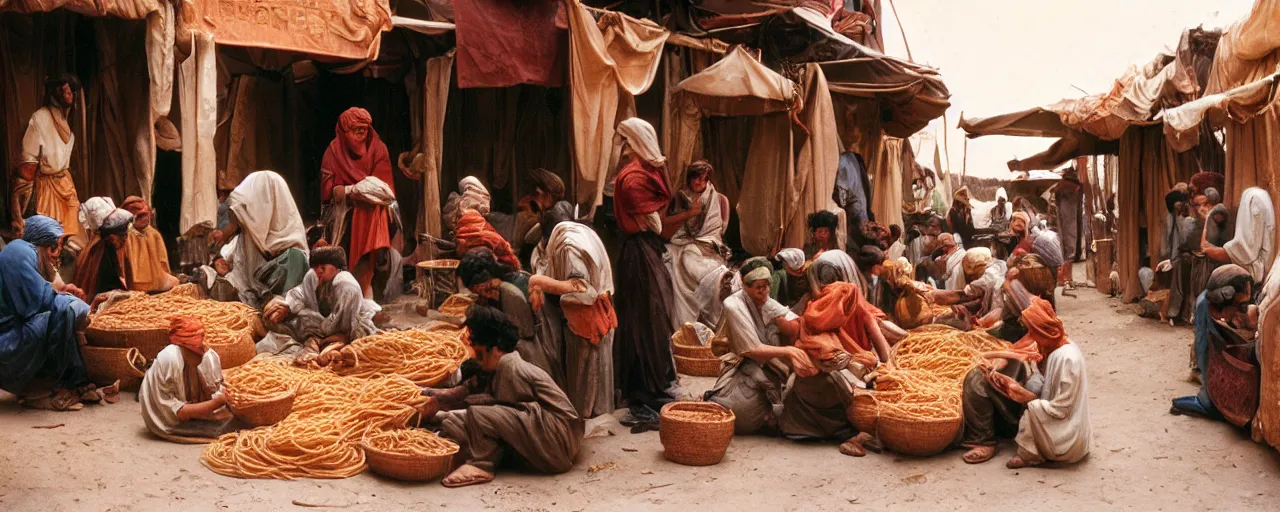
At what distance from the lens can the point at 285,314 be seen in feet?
25.9

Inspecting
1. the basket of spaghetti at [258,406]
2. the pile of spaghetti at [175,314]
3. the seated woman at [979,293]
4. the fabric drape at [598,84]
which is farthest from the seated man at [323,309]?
the seated woman at [979,293]

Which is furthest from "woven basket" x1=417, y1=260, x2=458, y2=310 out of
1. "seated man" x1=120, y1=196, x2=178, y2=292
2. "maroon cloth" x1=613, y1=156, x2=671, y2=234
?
"maroon cloth" x1=613, y1=156, x2=671, y2=234

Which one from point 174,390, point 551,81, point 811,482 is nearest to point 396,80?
point 551,81

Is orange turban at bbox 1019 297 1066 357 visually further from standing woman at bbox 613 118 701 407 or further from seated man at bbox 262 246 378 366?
seated man at bbox 262 246 378 366

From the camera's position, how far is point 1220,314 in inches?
297

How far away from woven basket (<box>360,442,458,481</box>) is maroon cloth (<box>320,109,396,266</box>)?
2.82 m

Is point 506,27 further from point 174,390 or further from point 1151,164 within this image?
point 1151,164

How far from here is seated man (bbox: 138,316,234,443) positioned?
645cm

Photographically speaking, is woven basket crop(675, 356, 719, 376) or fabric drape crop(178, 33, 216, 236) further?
woven basket crop(675, 356, 719, 376)

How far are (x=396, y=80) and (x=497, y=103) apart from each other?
3.52 ft

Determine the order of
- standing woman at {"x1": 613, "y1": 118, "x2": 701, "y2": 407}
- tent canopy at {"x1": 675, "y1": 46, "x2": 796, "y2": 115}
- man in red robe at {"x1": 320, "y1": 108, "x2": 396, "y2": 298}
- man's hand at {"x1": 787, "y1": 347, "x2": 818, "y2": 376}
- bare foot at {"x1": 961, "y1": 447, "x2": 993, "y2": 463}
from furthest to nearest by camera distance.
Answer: tent canopy at {"x1": 675, "y1": 46, "x2": 796, "y2": 115} < man in red robe at {"x1": 320, "y1": 108, "x2": 396, "y2": 298} < standing woman at {"x1": 613, "y1": 118, "x2": 701, "y2": 407} < man's hand at {"x1": 787, "y1": 347, "x2": 818, "y2": 376} < bare foot at {"x1": 961, "y1": 447, "x2": 993, "y2": 463}

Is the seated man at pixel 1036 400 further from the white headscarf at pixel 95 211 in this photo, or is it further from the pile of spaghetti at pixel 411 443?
the white headscarf at pixel 95 211

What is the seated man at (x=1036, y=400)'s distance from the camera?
21.6 feet

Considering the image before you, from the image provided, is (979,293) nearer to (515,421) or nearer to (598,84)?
(598,84)
